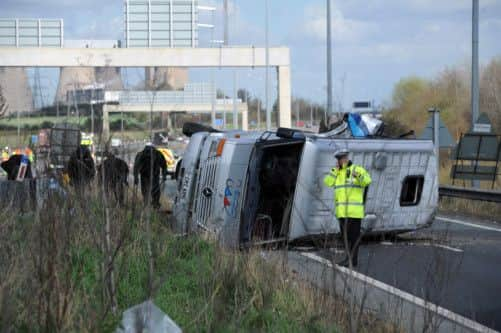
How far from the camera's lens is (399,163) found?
15211 millimetres

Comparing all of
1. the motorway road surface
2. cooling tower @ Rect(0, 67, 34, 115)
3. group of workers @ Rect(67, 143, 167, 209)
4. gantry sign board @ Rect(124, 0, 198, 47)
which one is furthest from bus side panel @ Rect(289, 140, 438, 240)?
gantry sign board @ Rect(124, 0, 198, 47)

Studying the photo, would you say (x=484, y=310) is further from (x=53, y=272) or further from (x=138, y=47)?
(x=138, y=47)

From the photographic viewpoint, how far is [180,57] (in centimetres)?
4116

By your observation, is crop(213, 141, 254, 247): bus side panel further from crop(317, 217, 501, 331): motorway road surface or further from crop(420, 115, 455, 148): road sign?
crop(420, 115, 455, 148): road sign

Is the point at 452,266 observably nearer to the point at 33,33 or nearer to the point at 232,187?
the point at 232,187

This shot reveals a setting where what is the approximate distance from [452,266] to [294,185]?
2.89m

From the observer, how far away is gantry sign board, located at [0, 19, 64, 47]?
1523 inches

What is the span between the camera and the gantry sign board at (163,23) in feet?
134

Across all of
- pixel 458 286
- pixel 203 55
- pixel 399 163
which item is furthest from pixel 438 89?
pixel 458 286

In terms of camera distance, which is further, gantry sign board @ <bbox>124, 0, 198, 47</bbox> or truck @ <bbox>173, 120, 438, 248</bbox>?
gantry sign board @ <bbox>124, 0, 198, 47</bbox>

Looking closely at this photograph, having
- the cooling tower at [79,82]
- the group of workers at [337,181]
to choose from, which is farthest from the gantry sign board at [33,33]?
the cooling tower at [79,82]

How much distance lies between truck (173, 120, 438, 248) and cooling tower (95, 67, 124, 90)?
4.26 meters

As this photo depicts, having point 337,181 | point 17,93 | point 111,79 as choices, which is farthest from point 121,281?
point 337,181

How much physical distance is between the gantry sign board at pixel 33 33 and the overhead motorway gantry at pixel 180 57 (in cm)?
72
